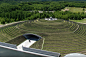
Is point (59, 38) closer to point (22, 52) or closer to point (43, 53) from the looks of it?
point (43, 53)

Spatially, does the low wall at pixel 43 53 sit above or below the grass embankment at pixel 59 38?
below

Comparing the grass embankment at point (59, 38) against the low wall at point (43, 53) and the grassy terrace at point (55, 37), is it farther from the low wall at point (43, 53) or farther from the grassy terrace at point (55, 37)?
the low wall at point (43, 53)

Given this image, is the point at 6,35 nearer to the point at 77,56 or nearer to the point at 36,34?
→ the point at 36,34

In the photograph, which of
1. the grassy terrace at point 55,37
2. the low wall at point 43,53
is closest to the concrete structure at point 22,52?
the low wall at point 43,53

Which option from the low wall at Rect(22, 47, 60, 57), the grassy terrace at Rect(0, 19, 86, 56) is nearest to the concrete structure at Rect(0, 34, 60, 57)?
the low wall at Rect(22, 47, 60, 57)

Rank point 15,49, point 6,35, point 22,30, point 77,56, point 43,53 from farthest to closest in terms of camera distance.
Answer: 1. point 22,30
2. point 6,35
3. point 15,49
4. point 43,53
5. point 77,56

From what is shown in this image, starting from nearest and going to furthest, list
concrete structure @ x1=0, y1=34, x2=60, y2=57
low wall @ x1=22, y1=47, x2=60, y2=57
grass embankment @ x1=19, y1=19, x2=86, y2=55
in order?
low wall @ x1=22, y1=47, x2=60, y2=57 → concrete structure @ x1=0, y1=34, x2=60, y2=57 → grass embankment @ x1=19, y1=19, x2=86, y2=55

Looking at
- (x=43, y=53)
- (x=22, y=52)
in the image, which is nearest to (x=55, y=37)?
(x=43, y=53)

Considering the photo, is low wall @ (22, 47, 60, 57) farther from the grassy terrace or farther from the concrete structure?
the grassy terrace

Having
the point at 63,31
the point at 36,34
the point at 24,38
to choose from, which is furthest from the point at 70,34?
the point at 24,38

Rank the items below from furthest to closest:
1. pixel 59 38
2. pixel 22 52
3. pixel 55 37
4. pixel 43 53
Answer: pixel 55 37
pixel 59 38
pixel 22 52
pixel 43 53

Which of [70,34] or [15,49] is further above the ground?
[70,34]
